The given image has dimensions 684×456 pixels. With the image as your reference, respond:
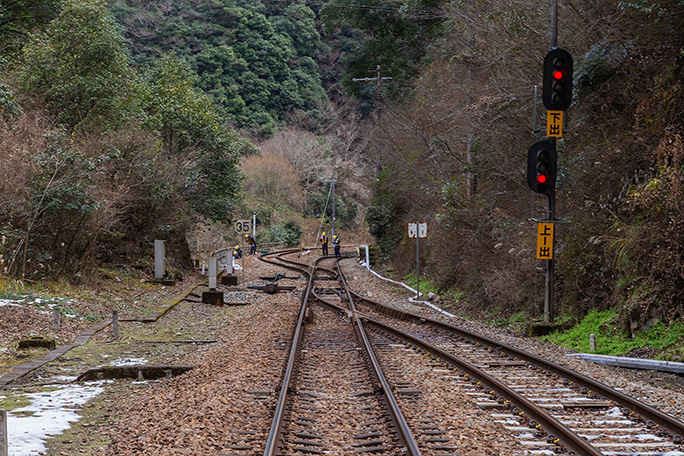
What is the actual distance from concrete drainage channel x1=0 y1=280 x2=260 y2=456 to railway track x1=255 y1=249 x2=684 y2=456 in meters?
2.09

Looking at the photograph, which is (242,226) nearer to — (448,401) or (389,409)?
(448,401)

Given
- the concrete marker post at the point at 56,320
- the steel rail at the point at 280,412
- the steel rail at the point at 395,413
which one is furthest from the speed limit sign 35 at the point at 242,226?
→ the steel rail at the point at 395,413

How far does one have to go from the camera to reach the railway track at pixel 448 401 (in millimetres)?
6383

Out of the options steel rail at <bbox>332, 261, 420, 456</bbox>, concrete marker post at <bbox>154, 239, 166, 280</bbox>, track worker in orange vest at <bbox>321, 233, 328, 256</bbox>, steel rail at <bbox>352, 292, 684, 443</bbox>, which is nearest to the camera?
steel rail at <bbox>332, 261, 420, 456</bbox>

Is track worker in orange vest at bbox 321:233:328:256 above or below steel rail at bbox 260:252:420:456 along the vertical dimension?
above

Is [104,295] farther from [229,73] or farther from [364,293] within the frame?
[229,73]

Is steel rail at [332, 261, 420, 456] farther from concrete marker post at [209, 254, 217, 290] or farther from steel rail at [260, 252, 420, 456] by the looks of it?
concrete marker post at [209, 254, 217, 290]

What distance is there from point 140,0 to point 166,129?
167 feet

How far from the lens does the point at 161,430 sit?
7062 millimetres

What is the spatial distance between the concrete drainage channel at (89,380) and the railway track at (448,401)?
2.09 meters

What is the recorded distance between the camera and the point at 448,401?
8.09m

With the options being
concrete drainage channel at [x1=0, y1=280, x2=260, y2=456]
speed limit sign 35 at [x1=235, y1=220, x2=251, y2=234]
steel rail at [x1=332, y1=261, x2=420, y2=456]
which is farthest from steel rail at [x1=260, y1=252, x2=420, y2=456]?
speed limit sign 35 at [x1=235, y1=220, x2=251, y2=234]

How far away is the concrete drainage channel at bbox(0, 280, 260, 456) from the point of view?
7012 millimetres

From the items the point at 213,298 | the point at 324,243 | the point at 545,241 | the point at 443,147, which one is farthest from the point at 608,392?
the point at 324,243
